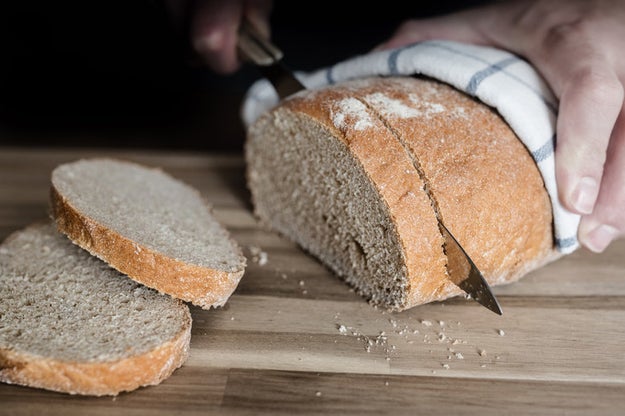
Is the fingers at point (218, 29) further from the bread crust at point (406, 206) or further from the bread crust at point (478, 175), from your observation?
the bread crust at point (406, 206)

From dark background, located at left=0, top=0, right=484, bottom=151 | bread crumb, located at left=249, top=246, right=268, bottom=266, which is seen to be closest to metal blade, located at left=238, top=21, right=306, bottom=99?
dark background, located at left=0, top=0, right=484, bottom=151

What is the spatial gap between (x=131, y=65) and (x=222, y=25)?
3.89 ft

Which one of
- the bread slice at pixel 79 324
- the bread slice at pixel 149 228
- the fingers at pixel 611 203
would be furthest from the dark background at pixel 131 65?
the fingers at pixel 611 203

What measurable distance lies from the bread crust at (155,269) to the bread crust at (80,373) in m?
0.28

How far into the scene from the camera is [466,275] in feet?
6.77

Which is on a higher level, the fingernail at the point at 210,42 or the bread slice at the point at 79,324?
the fingernail at the point at 210,42

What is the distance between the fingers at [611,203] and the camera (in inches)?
84.7

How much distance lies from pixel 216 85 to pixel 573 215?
2600 mm

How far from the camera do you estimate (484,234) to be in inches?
81.9

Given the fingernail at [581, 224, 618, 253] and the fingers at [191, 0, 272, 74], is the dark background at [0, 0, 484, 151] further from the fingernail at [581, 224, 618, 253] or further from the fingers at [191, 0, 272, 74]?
the fingernail at [581, 224, 618, 253]

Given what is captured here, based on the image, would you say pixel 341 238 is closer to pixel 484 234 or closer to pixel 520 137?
pixel 484 234

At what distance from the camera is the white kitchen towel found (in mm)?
2197

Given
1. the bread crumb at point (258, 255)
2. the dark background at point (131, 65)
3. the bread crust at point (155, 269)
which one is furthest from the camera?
the dark background at point (131, 65)

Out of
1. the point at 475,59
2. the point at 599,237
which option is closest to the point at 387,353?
the point at 599,237
